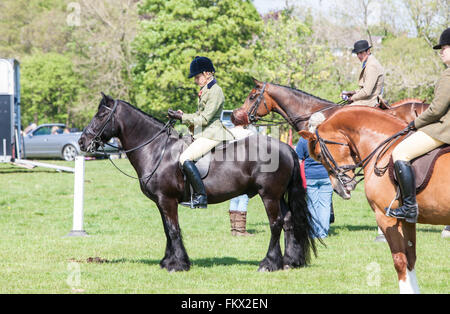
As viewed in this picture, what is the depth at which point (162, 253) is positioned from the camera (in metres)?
11.2

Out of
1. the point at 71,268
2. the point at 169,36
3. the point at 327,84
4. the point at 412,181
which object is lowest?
the point at 71,268

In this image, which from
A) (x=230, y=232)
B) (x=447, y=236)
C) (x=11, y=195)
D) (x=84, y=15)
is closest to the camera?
(x=447, y=236)

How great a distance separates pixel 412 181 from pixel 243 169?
348cm

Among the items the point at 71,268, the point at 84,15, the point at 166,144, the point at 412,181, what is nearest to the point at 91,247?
the point at 71,268

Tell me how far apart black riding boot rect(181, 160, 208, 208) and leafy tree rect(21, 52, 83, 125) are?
148ft

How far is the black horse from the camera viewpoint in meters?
9.60

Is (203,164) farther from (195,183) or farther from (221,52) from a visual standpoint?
(221,52)

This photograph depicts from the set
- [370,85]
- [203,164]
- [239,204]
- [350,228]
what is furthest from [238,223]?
[370,85]

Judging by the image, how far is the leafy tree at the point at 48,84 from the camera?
178 feet

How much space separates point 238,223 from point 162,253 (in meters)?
2.48

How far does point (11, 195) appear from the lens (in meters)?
19.4

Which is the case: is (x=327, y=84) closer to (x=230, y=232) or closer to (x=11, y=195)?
(x=11, y=195)

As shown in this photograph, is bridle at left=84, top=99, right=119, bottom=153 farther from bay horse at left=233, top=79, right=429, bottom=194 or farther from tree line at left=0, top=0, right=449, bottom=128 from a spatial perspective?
tree line at left=0, top=0, right=449, bottom=128

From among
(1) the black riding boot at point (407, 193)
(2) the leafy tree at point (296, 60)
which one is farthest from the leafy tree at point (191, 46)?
(1) the black riding boot at point (407, 193)
